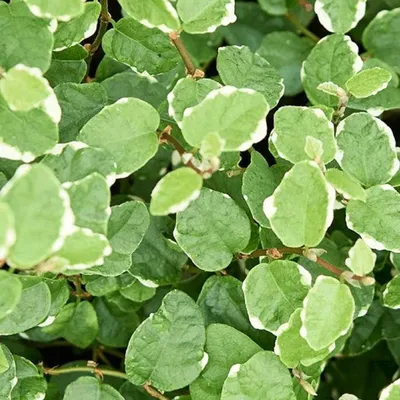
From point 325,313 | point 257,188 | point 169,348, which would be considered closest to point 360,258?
point 325,313

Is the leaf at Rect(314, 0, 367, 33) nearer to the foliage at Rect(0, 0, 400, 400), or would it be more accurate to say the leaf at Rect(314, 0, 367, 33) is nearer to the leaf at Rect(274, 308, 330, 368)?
the foliage at Rect(0, 0, 400, 400)

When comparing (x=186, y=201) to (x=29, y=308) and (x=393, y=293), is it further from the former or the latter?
(x=393, y=293)

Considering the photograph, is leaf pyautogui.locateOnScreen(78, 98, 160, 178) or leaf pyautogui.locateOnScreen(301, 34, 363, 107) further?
leaf pyautogui.locateOnScreen(301, 34, 363, 107)

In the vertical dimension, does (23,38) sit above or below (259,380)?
above

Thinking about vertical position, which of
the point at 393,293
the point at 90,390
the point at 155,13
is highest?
the point at 155,13

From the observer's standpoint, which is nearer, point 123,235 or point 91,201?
point 91,201

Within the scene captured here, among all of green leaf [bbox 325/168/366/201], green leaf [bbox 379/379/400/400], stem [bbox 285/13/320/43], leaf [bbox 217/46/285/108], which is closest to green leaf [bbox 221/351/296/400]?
green leaf [bbox 379/379/400/400]
